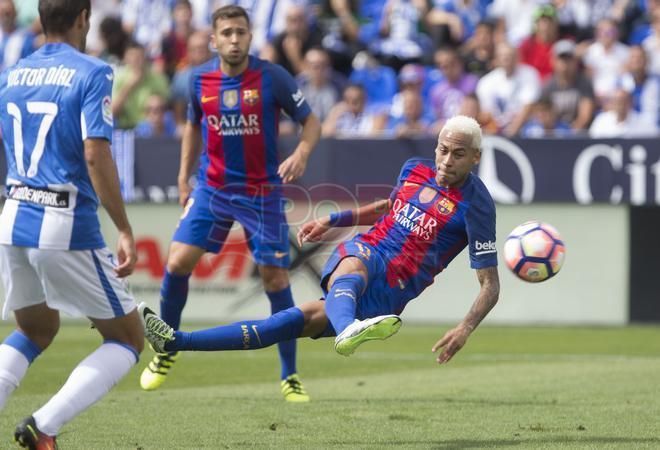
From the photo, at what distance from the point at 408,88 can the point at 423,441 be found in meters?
9.45

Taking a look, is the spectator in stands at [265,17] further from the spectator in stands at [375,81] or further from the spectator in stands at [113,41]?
the spectator in stands at [113,41]

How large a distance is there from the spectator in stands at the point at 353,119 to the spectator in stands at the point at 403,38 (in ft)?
6.01

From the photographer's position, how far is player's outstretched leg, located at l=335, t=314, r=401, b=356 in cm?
655

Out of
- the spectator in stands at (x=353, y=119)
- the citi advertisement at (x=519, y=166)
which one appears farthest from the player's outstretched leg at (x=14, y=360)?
the spectator in stands at (x=353, y=119)

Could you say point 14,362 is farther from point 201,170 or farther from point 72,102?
point 201,170

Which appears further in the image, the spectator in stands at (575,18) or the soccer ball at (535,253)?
the spectator in stands at (575,18)

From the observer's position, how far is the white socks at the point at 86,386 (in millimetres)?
5961

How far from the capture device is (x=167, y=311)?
30.6 ft

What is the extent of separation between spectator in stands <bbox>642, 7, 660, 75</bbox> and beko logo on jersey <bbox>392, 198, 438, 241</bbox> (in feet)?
30.8

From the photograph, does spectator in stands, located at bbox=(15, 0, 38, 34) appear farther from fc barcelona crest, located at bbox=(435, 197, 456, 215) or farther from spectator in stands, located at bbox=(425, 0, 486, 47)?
fc barcelona crest, located at bbox=(435, 197, 456, 215)

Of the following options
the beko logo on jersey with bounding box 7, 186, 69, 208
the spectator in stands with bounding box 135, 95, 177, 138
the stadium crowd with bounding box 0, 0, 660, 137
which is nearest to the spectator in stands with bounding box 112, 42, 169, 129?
the stadium crowd with bounding box 0, 0, 660, 137

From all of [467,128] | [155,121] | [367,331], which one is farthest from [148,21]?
[367,331]

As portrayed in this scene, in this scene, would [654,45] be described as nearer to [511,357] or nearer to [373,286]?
[511,357]

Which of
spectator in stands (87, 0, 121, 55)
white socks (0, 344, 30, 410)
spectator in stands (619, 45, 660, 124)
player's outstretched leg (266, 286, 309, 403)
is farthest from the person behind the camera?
spectator in stands (87, 0, 121, 55)
